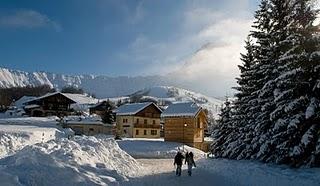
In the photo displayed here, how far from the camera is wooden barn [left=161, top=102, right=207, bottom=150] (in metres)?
60.6

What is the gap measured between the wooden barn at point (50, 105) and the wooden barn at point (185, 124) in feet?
115

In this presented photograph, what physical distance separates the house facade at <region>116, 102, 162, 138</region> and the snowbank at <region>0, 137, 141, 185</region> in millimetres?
46620

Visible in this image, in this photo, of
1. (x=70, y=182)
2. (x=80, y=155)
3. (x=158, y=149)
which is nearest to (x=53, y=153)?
(x=80, y=155)

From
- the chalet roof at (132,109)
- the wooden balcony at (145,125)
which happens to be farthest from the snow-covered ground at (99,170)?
the chalet roof at (132,109)

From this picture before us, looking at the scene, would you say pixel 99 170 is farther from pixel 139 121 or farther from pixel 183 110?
pixel 139 121

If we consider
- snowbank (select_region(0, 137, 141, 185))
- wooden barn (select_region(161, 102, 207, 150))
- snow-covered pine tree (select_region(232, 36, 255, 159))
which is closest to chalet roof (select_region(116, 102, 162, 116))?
wooden barn (select_region(161, 102, 207, 150))

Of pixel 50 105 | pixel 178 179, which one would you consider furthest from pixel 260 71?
pixel 50 105

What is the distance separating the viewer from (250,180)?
899 inches

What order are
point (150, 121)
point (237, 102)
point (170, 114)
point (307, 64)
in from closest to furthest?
point (307, 64) < point (237, 102) < point (170, 114) < point (150, 121)

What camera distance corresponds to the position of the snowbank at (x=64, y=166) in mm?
18984

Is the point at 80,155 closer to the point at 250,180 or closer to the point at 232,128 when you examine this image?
the point at 250,180

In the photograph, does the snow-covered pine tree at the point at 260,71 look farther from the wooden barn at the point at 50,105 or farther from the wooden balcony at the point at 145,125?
the wooden barn at the point at 50,105

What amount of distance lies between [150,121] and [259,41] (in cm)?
4379

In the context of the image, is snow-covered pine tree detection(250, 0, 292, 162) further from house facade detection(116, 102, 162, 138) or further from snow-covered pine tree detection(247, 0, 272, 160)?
house facade detection(116, 102, 162, 138)
